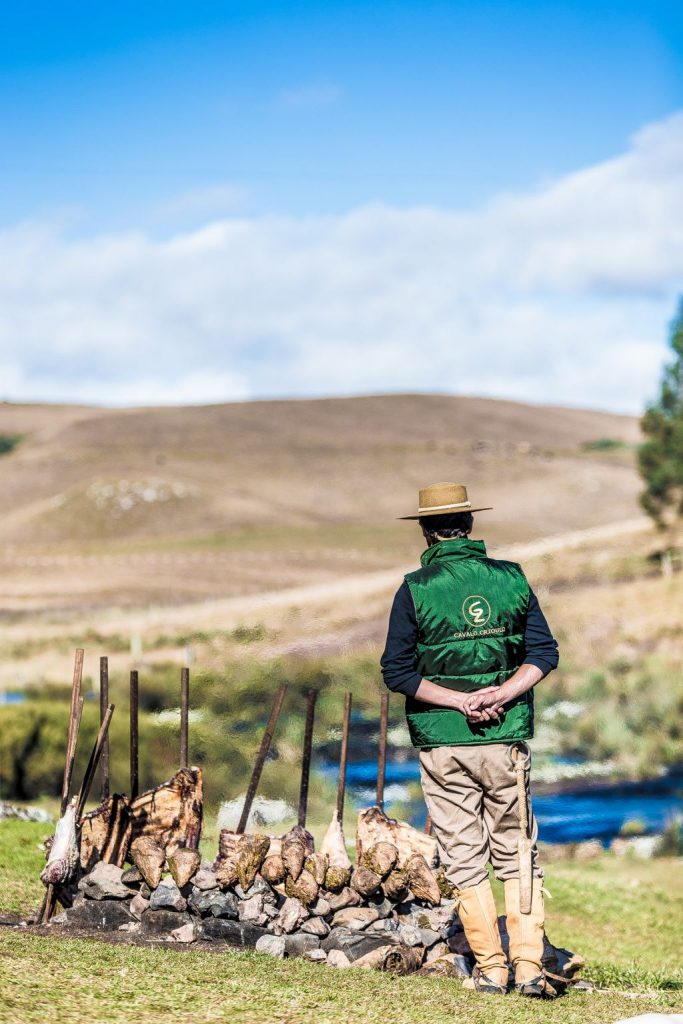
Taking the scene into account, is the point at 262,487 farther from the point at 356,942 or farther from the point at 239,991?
the point at 239,991

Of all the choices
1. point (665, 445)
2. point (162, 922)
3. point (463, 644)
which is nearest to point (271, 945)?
point (162, 922)

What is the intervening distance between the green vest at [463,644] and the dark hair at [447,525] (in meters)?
0.19

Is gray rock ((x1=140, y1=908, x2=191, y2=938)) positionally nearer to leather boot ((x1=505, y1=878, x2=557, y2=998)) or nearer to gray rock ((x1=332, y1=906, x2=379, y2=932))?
gray rock ((x1=332, y1=906, x2=379, y2=932))

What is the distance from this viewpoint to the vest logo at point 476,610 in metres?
5.56

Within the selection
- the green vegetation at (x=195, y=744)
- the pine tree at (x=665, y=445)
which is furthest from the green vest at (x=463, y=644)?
the pine tree at (x=665, y=445)

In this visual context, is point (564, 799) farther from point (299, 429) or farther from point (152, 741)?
point (299, 429)

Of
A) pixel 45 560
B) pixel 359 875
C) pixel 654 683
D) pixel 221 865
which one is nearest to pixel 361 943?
pixel 359 875

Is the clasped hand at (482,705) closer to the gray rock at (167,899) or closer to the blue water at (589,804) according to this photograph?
the gray rock at (167,899)

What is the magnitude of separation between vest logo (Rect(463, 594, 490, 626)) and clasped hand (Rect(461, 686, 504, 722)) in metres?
0.29

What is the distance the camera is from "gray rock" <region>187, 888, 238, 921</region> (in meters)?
6.62

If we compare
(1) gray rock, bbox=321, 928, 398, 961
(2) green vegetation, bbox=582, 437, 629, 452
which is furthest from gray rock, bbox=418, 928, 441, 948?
(2) green vegetation, bbox=582, 437, 629, 452

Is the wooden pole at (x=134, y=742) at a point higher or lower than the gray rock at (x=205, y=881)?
higher

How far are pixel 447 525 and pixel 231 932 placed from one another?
2.41 m

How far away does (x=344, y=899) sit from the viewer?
6770 mm
